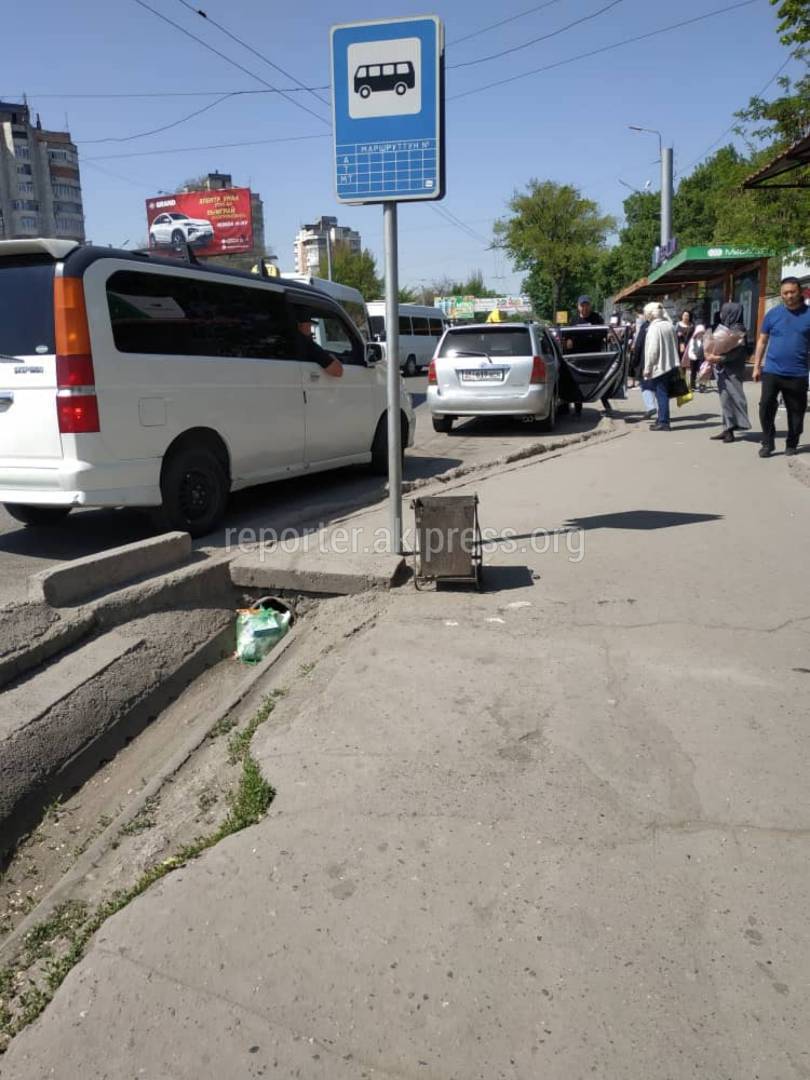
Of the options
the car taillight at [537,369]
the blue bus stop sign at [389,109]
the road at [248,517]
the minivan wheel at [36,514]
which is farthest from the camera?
the car taillight at [537,369]

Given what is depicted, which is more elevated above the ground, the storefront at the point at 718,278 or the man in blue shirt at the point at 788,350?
the storefront at the point at 718,278

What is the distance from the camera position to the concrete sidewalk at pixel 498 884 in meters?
1.98

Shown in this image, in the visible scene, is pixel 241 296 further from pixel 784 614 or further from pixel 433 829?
pixel 433 829

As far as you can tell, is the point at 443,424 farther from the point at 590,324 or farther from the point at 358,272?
the point at 358,272

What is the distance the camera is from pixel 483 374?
13.0 m

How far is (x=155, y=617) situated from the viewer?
15.4 feet

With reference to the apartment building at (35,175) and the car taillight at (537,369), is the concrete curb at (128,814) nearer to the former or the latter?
the car taillight at (537,369)

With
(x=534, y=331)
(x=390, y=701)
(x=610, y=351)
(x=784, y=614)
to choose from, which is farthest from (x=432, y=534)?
(x=610, y=351)

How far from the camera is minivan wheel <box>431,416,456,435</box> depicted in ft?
45.5

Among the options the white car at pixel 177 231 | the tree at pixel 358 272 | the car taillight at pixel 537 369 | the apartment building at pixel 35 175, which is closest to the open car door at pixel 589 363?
the car taillight at pixel 537 369

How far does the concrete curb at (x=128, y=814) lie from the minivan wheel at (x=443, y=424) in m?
9.69

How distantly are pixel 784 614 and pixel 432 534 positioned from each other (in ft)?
6.45

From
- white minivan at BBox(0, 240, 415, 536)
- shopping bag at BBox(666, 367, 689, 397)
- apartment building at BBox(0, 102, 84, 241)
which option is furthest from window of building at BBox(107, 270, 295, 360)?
apartment building at BBox(0, 102, 84, 241)

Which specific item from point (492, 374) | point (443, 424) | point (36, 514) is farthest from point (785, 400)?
point (36, 514)
